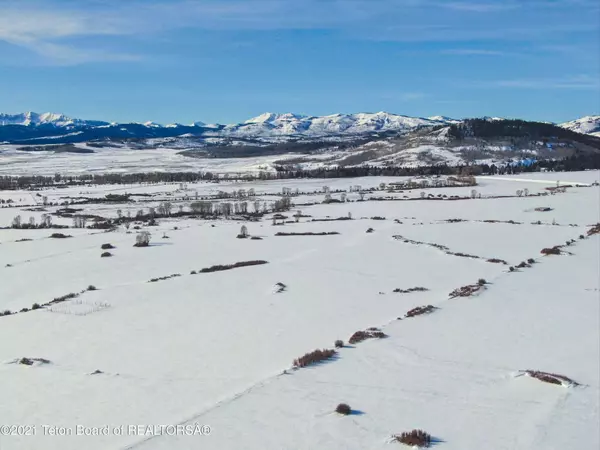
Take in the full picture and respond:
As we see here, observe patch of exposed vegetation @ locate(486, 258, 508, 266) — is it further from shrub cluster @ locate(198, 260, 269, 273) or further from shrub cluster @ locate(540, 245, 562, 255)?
shrub cluster @ locate(198, 260, 269, 273)

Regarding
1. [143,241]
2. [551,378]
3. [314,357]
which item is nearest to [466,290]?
[551,378]

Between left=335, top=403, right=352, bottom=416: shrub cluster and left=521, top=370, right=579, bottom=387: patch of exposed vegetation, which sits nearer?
left=335, top=403, right=352, bottom=416: shrub cluster

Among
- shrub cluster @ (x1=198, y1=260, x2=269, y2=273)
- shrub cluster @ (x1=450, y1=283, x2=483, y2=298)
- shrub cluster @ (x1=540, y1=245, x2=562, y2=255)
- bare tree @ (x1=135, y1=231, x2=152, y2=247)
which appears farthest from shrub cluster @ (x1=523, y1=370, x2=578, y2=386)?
bare tree @ (x1=135, y1=231, x2=152, y2=247)

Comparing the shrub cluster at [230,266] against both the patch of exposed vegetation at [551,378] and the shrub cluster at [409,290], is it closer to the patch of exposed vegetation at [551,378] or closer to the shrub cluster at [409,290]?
the shrub cluster at [409,290]

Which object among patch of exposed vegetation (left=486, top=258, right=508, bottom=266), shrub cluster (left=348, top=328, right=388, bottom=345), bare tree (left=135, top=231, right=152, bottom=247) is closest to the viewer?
shrub cluster (left=348, top=328, right=388, bottom=345)

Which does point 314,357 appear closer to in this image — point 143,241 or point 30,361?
point 30,361

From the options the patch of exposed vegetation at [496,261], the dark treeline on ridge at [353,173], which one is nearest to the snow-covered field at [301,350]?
the patch of exposed vegetation at [496,261]
